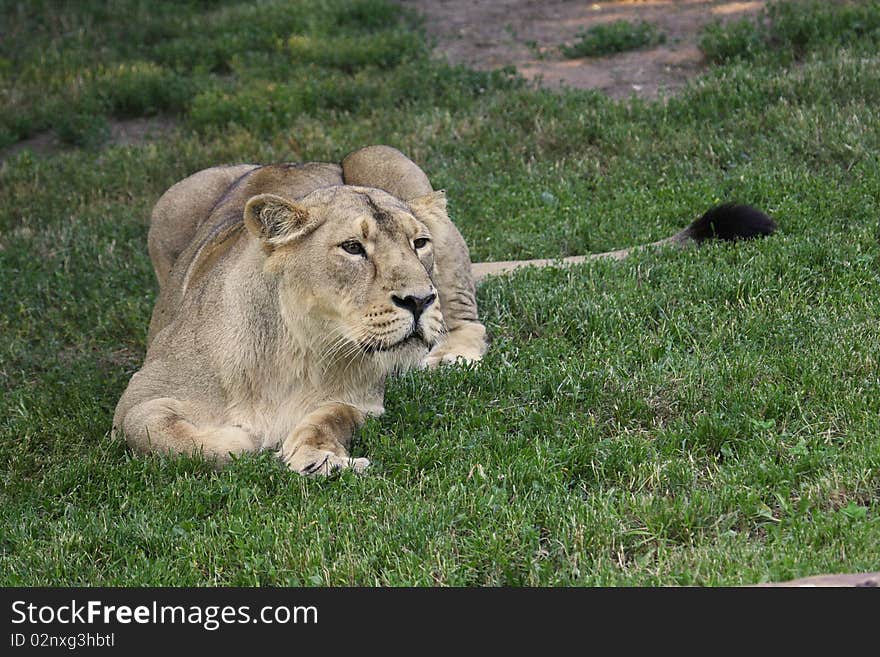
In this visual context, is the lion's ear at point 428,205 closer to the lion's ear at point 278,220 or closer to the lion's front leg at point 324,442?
the lion's ear at point 278,220

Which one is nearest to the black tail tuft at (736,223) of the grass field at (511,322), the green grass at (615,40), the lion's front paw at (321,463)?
the grass field at (511,322)

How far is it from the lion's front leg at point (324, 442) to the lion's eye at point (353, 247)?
721 millimetres

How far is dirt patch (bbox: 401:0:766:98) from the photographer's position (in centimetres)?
1073

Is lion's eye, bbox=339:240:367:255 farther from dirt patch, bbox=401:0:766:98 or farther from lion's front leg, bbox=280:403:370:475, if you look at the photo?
dirt patch, bbox=401:0:766:98

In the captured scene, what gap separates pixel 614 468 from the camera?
493 centimetres

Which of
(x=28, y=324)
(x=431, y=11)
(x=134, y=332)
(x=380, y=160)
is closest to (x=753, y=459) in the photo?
(x=380, y=160)

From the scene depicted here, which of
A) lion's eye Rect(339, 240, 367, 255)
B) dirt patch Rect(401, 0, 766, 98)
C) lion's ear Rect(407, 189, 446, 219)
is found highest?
lion's eye Rect(339, 240, 367, 255)

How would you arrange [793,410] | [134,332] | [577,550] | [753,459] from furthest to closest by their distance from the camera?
[134,332], [793,410], [753,459], [577,550]

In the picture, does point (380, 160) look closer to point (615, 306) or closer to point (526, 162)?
point (615, 306)

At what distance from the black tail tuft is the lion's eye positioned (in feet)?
9.47

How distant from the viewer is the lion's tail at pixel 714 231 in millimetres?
7211

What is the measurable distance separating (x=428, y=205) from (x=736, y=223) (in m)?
2.30

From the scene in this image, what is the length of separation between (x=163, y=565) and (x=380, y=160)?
11.7ft

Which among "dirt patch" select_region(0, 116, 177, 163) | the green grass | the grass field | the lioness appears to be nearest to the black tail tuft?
the grass field
